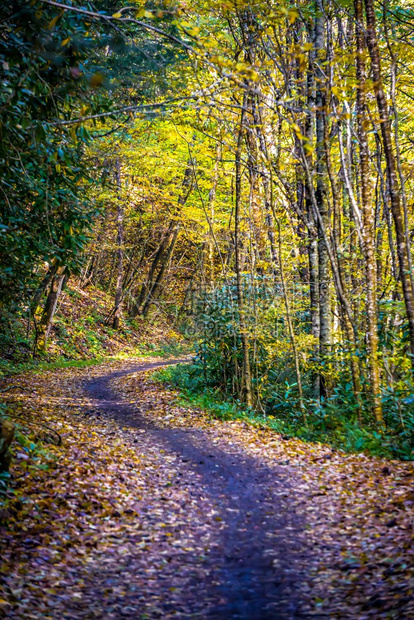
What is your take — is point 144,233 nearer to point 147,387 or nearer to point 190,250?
point 190,250

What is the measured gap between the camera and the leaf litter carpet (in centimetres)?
391

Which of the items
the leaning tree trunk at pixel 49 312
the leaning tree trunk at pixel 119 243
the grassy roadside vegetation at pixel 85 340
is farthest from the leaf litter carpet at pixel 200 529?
the leaning tree trunk at pixel 119 243

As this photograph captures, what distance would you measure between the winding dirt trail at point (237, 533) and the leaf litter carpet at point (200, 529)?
0.06ft

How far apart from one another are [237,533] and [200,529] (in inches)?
16.9

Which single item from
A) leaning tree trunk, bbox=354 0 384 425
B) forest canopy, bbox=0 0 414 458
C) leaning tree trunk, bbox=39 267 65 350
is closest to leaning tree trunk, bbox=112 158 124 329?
forest canopy, bbox=0 0 414 458

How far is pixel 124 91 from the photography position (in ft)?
51.4

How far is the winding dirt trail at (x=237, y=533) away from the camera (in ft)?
12.9

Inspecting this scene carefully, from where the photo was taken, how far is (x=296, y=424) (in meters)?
10.6

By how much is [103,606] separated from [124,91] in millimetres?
15035

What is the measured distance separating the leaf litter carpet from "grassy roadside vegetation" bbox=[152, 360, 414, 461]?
16.9 inches

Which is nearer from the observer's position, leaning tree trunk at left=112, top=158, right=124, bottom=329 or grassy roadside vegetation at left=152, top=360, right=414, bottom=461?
grassy roadside vegetation at left=152, top=360, right=414, bottom=461

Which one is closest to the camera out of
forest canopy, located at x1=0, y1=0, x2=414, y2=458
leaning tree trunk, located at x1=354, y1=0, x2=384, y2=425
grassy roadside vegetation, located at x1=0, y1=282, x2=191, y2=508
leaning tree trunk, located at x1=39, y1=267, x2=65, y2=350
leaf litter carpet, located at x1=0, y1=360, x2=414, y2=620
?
leaf litter carpet, located at x1=0, y1=360, x2=414, y2=620

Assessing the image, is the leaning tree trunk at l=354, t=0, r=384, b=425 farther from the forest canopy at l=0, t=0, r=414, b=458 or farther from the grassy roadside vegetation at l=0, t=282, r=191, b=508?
the grassy roadside vegetation at l=0, t=282, r=191, b=508

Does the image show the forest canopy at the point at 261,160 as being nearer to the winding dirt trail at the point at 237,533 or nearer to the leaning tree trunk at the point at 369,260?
the leaning tree trunk at the point at 369,260
